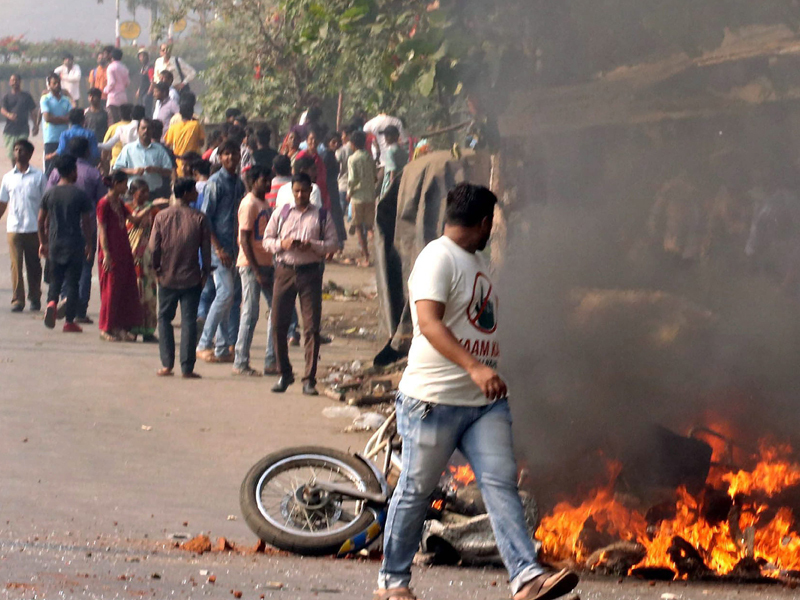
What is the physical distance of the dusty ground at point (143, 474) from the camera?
15.2 ft

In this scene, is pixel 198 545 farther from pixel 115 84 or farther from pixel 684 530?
pixel 115 84

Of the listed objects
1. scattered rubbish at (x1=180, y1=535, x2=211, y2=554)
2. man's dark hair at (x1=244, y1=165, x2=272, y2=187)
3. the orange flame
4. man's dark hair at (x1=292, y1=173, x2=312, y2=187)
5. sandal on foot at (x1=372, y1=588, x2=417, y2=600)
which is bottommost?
scattered rubbish at (x1=180, y1=535, x2=211, y2=554)

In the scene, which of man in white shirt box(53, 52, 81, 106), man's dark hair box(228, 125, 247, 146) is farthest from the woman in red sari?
man in white shirt box(53, 52, 81, 106)

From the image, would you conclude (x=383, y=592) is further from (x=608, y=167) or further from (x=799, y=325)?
(x=608, y=167)

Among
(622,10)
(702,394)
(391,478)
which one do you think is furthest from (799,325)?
(391,478)

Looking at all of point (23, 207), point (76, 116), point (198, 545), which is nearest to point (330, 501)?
point (198, 545)

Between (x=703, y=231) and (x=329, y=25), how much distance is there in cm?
333

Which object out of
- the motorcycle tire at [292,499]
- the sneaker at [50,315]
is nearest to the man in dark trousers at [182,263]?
the sneaker at [50,315]

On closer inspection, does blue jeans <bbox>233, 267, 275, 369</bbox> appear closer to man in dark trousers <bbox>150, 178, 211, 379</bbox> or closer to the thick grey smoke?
man in dark trousers <bbox>150, 178, 211, 379</bbox>

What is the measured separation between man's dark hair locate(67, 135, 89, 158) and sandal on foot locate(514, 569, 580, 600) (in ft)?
26.9

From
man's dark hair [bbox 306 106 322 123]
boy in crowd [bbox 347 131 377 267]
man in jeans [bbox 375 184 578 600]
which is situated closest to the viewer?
man in jeans [bbox 375 184 578 600]

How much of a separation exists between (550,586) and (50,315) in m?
8.03

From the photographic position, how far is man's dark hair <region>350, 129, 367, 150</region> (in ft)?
48.0

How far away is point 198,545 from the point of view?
17.2 feet
